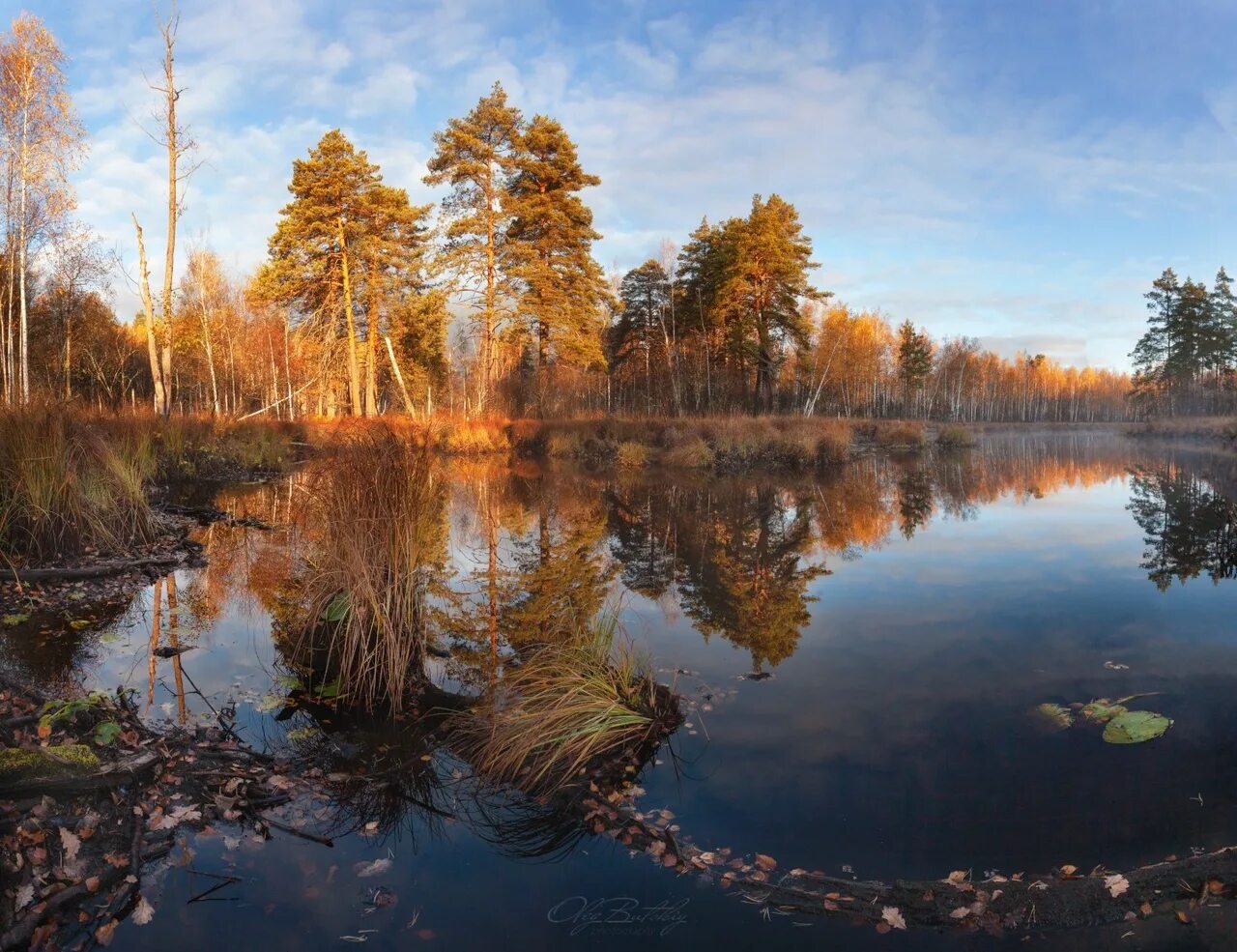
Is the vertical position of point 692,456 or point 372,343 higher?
point 372,343

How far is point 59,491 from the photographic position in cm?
796

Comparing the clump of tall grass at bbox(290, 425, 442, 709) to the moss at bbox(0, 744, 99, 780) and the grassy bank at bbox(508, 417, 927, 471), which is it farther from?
the grassy bank at bbox(508, 417, 927, 471)

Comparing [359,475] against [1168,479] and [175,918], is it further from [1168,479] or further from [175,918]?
[1168,479]

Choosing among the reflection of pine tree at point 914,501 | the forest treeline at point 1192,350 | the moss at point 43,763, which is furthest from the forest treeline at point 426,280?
the forest treeline at point 1192,350

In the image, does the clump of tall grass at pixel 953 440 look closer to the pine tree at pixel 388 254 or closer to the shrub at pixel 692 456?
the shrub at pixel 692 456

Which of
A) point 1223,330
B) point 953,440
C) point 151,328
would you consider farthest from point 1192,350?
point 151,328

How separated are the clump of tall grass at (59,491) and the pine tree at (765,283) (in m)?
30.4

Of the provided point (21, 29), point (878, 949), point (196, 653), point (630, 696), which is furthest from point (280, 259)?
point (878, 949)

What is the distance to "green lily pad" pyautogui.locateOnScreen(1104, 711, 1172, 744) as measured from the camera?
4703mm

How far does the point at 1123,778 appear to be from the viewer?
423 centimetres

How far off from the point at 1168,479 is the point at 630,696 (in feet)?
71.8

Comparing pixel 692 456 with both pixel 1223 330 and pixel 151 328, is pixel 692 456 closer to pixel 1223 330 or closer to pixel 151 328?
pixel 151 328

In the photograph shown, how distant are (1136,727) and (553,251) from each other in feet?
104

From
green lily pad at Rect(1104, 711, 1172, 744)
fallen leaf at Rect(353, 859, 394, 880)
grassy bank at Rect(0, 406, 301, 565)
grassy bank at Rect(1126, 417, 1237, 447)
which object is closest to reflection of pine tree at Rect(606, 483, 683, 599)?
green lily pad at Rect(1104, 711, 1172, 744)
